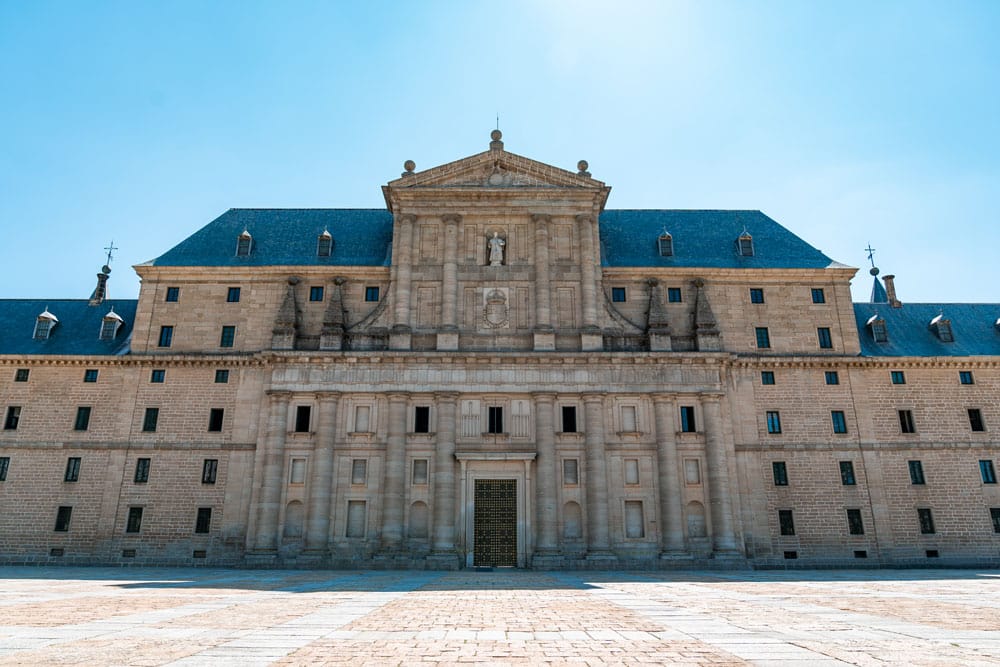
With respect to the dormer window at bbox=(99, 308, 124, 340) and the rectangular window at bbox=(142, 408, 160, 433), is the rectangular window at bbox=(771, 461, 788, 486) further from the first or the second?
the dormer window at bbox=(99, 308, 124, 340)

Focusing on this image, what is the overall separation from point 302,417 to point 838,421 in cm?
Answer: 3220

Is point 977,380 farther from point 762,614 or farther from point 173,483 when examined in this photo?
point 173,483

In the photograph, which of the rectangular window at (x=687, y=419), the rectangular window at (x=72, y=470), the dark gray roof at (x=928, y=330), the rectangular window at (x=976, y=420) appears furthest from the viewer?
the dark gray roof at (x=928, y=330)

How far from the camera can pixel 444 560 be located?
3400 cm

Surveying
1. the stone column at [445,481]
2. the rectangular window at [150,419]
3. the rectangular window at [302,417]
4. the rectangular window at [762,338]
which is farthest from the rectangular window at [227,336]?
the rectangular window at [762,338]

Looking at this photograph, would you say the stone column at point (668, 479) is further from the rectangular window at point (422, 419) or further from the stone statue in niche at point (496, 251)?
the rectangular window at point (422, 419)

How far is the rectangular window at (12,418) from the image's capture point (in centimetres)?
3856

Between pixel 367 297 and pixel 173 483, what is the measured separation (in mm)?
15722

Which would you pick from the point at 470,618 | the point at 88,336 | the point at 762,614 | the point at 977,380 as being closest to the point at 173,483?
the point at 88,336

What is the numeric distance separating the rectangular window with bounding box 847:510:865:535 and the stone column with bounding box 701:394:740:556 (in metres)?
7.41

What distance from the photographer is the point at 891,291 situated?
4750 centimetres

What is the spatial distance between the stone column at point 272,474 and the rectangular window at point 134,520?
7.39m

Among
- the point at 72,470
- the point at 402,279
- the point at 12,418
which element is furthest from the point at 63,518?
the point at 402,279

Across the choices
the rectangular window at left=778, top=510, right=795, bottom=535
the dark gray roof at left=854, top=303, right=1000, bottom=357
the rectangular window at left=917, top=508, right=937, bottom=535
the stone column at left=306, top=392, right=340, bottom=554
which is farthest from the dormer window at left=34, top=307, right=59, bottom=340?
the rectangular window at left=917, top=508, right=937, bottom=535
